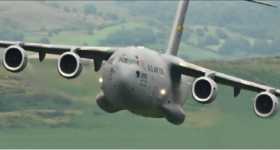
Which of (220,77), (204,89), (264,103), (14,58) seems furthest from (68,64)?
(264,103)

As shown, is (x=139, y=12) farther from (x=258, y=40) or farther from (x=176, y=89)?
(x=176, y=89)

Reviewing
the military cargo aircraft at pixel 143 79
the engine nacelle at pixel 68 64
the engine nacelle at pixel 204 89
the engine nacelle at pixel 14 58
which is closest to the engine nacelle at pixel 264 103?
the military cargo aircraft at pixel 143 79

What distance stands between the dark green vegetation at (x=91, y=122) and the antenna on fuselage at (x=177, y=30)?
13.1m

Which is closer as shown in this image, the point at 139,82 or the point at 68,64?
the point at 139,82

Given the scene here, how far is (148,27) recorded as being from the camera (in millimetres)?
165375

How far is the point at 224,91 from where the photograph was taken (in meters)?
75.2

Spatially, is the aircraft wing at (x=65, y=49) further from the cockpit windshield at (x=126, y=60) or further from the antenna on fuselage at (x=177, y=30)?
the antenna on fuselage at (x=177, y=30)

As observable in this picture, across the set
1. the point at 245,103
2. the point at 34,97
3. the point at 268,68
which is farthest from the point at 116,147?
the point at 268,68

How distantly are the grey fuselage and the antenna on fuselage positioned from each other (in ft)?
14.2

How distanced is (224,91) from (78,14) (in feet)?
348

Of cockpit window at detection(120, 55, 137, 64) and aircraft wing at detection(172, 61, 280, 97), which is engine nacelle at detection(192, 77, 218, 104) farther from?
cockpit window at detection(120, 55, 137, 64)

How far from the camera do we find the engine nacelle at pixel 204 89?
3812cm

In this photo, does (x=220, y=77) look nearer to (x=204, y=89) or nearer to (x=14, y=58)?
(x=204, y=89)

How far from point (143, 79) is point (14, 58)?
567 cm
